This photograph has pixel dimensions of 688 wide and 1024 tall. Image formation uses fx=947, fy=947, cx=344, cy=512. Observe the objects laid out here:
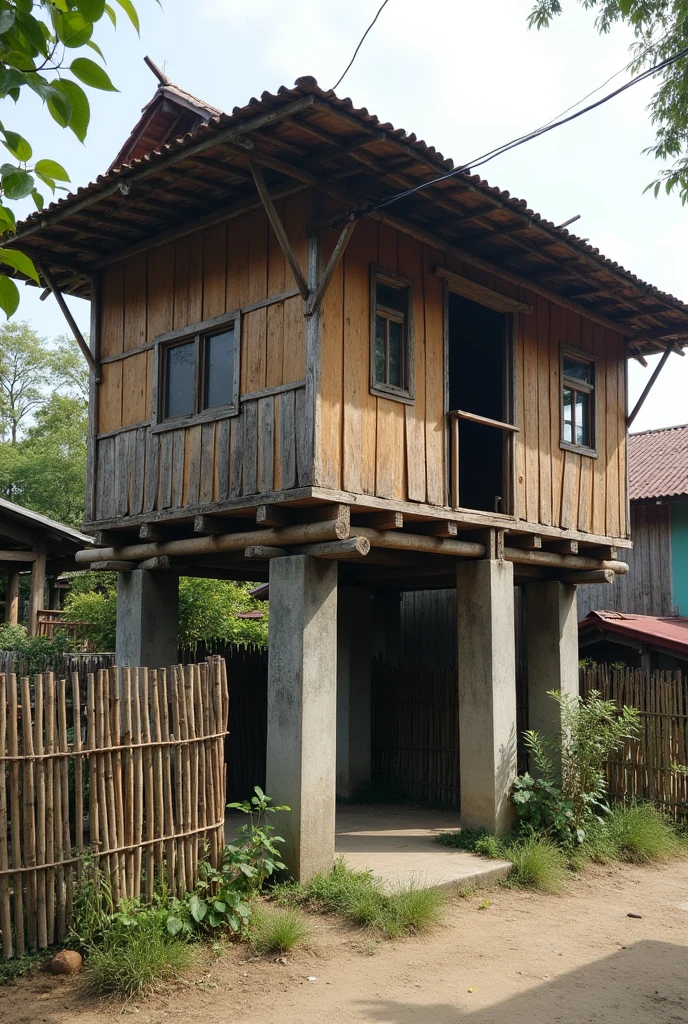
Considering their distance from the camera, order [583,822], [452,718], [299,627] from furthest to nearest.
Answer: [452,718], [583,822], [299,627]

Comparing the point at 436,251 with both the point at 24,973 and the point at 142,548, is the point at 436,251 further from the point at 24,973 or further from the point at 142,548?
the point at 24,973

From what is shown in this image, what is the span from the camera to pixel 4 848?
6492mm

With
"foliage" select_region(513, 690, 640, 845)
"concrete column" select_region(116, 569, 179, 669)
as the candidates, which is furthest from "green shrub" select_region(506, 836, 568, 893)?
"concrete column" select_region(116, 569, 179, 669)

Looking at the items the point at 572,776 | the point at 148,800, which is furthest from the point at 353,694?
the point at 148,800

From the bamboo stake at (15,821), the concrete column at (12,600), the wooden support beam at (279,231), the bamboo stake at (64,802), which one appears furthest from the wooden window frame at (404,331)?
the concrete column at (12,600)

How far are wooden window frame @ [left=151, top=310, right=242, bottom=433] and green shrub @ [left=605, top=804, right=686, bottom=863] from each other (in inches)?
264

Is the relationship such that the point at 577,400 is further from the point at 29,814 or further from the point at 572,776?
the point at 29,814

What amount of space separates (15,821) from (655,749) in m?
8.56

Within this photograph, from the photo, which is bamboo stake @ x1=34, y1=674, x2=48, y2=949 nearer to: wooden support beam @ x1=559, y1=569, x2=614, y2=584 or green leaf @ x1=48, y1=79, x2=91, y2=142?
green leaf @ x1=48, y1=79, x2=91, y2=142

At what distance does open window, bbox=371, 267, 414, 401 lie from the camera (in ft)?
→ 31.2

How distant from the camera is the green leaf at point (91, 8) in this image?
2.65 m

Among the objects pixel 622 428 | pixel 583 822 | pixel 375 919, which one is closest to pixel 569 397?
pixel 622 428

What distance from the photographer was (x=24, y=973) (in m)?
6.52

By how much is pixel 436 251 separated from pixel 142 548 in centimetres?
468
